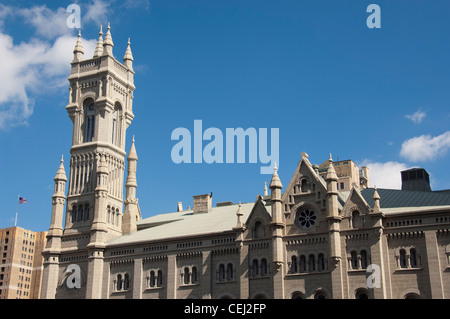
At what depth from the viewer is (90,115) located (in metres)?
91.4

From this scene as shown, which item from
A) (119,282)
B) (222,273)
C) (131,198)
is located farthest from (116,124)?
(222,273)

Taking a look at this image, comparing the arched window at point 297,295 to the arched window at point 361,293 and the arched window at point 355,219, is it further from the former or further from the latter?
the arched window at point 355,219

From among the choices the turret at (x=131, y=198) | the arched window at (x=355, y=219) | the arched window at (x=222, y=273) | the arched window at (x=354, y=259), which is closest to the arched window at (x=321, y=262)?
the arched window at (x=354, y=259)

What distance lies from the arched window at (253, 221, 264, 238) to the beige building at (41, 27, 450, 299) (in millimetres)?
177

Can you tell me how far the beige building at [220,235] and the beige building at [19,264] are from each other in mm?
98068

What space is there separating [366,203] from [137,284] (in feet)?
95.4

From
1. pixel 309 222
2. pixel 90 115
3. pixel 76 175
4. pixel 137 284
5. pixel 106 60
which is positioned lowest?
pixel 137 284

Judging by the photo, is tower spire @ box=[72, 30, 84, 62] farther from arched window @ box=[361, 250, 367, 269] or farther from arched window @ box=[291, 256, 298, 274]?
arched window @ box=[361, 250, 367, 269]

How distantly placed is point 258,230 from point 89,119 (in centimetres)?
3315
